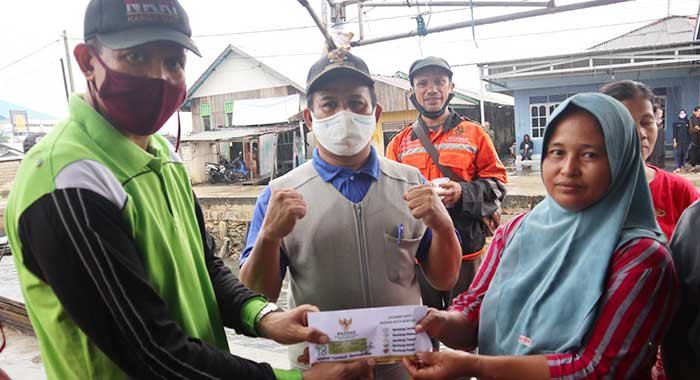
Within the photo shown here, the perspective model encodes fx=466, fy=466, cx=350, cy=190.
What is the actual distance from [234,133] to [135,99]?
1872 cm

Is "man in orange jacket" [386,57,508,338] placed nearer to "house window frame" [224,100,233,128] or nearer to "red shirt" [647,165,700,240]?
"red shirt" [647,165,700,240]

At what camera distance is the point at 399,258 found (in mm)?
1854

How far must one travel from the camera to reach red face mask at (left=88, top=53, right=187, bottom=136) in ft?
4.10

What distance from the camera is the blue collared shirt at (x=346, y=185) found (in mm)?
1894

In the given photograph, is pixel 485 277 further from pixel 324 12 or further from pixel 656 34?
pixel 656 34

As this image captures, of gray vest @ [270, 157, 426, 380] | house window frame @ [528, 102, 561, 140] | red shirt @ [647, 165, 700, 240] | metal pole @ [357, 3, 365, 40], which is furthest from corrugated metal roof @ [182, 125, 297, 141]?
gray vest @ [270, 157, 426, 380]

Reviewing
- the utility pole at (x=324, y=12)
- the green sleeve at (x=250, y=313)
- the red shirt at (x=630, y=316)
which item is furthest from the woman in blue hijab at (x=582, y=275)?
the utility pole at (x=324, y=12)

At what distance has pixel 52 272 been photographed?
1.04 meters

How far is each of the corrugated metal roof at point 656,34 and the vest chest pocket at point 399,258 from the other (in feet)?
73.4

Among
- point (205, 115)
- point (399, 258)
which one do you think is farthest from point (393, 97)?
point (399, 258)

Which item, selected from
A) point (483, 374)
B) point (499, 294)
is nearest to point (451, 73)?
point (499, 294)

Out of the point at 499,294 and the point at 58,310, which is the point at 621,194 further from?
the point at 58,310

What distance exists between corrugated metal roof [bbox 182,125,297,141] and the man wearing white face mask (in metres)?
17.0

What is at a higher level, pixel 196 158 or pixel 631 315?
pixel 196 158
